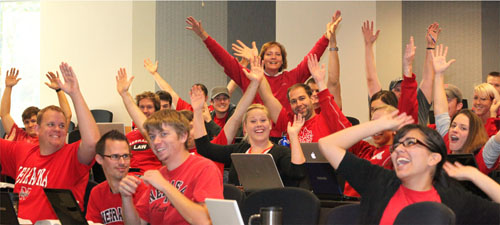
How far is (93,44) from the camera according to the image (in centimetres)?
868

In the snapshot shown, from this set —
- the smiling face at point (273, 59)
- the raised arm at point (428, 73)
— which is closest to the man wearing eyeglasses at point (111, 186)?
the smiling face at point (273, 59)

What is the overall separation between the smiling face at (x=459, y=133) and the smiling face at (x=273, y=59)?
76.3 inches

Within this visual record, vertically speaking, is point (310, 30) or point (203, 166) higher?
point (310, 30)

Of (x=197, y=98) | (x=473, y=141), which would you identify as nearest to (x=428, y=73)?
(x=473, y=141)

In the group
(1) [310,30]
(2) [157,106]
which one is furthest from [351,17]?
(2) [157,106]

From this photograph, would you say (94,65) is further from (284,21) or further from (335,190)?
(335,190)

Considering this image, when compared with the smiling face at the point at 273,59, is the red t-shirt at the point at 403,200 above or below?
below

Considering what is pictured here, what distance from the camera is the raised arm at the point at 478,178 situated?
2.44m

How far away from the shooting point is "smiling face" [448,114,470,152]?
3.57 meters

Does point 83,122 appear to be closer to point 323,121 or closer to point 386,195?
point 323,121

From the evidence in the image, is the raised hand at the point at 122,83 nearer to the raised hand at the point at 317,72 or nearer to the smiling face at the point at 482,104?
A: the raised hand at the point at 317,72

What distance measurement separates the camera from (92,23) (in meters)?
8.66

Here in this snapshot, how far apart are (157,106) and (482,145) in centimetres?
260

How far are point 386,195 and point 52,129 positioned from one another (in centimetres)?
216
